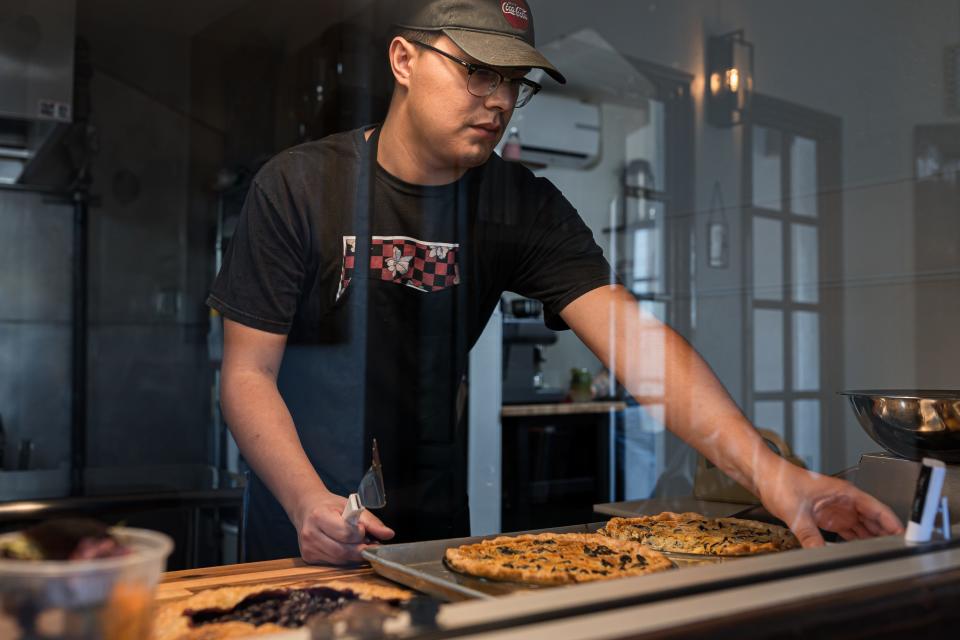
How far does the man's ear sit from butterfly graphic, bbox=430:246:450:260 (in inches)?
8.6

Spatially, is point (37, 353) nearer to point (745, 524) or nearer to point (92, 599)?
point (92, 599)

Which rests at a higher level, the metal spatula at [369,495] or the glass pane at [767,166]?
the glass pane at [767,166]

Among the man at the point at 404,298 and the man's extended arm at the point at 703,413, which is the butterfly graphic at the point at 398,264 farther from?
the man's extended arm at the point at 703,413

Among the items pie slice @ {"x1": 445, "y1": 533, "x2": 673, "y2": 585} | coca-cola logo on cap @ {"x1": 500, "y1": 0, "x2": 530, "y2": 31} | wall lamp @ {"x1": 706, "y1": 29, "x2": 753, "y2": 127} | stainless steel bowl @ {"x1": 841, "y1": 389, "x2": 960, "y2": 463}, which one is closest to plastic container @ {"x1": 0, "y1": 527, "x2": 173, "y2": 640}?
pie slice @ {"x1": 445, "y1": 533, "x2": 673, "y2": 585}

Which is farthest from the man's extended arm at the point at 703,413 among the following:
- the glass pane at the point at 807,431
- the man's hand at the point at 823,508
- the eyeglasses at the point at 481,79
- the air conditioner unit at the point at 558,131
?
the glass pane at the point at 807,431

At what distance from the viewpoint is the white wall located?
2.34 m

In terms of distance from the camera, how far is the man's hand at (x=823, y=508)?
43.6 inches

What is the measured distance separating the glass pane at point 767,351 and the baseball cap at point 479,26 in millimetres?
1434

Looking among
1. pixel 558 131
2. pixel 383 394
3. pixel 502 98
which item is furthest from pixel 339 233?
pixel 558 131

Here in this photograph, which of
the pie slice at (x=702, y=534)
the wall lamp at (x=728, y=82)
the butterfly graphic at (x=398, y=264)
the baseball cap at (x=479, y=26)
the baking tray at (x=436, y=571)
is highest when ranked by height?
the wall lamp at (x=728, y=82)

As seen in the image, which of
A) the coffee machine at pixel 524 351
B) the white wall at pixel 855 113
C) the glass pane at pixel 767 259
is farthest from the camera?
the glass pane at pixel 767 259

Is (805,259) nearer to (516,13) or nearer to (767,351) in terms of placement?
(767,351)

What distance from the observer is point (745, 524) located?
1.28 metres

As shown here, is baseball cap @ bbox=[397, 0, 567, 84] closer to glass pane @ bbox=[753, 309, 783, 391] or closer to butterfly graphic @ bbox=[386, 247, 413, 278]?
butterfly graphic @ bbox=[386, 247, 413, 278]
